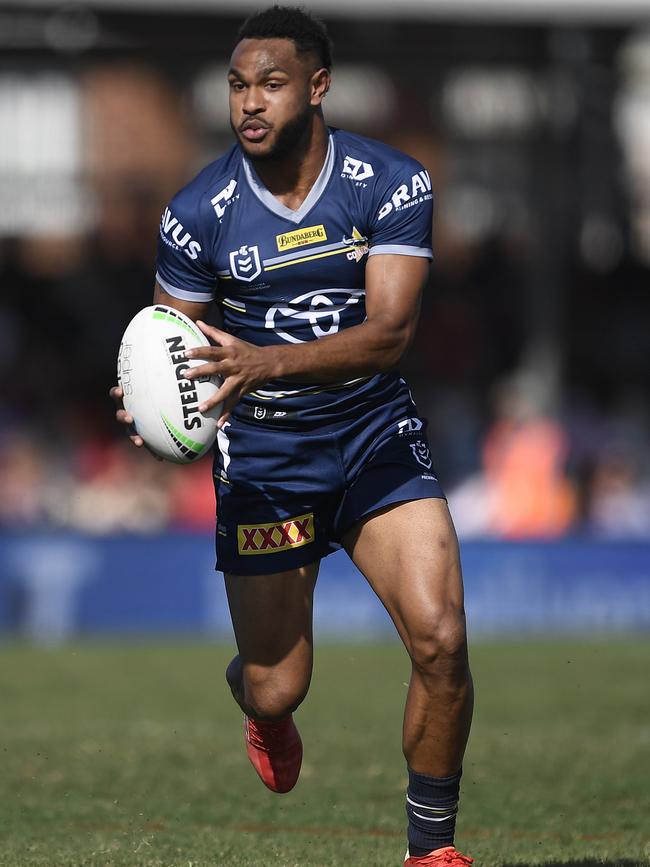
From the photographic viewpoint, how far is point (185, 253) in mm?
5699

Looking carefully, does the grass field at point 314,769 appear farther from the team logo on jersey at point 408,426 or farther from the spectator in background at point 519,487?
the spectator in background at point 519,487

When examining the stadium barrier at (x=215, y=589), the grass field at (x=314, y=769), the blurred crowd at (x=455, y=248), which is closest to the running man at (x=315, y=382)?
the grass field at (x=314, y=769)

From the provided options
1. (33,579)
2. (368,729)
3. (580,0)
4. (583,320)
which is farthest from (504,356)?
(368,729)

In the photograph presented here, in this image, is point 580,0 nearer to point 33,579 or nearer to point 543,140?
point 543,140

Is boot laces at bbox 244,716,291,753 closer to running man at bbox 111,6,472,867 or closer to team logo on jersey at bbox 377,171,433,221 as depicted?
running man at bbox 111,6,472,867

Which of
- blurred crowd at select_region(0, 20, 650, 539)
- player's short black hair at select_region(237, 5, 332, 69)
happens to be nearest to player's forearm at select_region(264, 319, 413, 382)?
player's short black hair at select_region(237, 5, 332, 69)

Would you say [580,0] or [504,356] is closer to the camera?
[580,0]

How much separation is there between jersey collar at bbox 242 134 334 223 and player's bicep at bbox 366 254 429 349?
310 mm

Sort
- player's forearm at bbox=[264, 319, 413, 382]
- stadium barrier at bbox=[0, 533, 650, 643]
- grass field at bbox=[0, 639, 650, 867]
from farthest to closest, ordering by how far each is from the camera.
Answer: stadium barrier at bbox=[0, 533, 650, 643] → grass field at bbox=[0, 639, 650, 867] → player's forearm at bbox=[264, 319, 413, 382]

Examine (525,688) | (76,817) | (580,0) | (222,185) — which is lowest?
(525,688)

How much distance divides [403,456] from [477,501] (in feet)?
34.3

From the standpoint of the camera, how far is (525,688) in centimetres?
1131

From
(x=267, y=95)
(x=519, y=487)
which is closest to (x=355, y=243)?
(x=267, y=95)

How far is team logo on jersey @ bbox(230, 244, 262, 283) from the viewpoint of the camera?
5.59 metres
